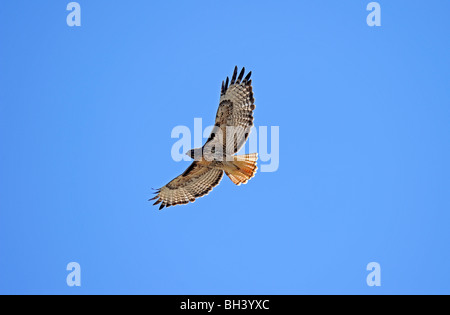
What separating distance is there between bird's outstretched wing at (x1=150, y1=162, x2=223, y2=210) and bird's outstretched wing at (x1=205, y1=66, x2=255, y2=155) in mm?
778

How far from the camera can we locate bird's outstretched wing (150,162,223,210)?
34.6 ft

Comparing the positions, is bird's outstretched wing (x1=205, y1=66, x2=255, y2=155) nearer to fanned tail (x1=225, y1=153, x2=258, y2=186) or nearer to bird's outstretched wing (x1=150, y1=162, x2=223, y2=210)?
fanned tail (x1=225, y1=153, x2=258, y2=186)

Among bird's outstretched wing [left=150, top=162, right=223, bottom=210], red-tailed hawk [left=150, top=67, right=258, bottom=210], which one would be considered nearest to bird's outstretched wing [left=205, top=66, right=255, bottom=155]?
red-tailed hawk [left=150, top=67, right=258, bottom=210]

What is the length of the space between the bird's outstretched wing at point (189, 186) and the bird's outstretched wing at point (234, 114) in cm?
78

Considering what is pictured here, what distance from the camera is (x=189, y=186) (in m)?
10.8

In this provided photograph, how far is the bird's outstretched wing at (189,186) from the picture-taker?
10.5m

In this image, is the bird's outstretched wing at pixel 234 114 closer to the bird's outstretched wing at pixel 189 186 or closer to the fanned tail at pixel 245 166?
the fanned tail at pixel 245 166

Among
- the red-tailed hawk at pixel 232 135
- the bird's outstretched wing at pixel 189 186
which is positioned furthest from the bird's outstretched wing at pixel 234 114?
the bird's outstretched wing at pixel 189 186

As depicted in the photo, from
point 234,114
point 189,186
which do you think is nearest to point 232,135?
point 234,114

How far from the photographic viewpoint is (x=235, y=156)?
9617 mm

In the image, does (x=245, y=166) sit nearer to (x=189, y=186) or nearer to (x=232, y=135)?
(x=232, y=135)

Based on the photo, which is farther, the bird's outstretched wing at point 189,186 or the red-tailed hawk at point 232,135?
the bird's outstretched wing at point 189,186
